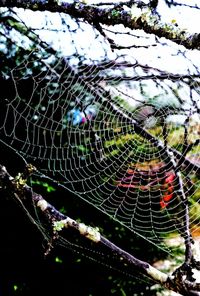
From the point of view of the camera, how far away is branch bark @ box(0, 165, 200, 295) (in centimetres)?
157

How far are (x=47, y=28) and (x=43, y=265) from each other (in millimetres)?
1666

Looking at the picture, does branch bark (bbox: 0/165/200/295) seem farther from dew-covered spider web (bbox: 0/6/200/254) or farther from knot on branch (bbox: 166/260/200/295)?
dew-covered spider web (bbox: 0/6/200/254)

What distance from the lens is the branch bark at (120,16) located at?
Result: 65.3 inches

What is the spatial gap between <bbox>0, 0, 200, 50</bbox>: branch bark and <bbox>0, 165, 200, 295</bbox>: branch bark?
27.1 inches

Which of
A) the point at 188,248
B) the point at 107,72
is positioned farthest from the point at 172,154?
the point at 188,248


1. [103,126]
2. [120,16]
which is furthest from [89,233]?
[103,126]

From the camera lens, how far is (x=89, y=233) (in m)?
1.59

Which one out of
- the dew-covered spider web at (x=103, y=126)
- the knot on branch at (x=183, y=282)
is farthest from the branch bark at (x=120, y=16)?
the knot on branch at (x=183, y=282)

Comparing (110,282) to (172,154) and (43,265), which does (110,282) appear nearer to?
(43,265)

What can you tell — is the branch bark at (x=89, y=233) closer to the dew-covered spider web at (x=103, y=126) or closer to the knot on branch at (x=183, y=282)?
the knot on branch at (x=183, y=282)

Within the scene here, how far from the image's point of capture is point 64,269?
3381 millimetres

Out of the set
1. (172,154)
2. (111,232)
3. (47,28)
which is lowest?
(111,232)

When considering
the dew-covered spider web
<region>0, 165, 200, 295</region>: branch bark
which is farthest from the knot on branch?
the dew-covered spider web

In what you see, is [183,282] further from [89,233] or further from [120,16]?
[120,16]
